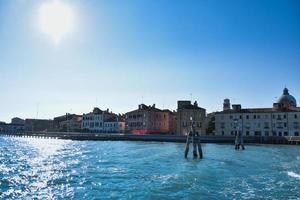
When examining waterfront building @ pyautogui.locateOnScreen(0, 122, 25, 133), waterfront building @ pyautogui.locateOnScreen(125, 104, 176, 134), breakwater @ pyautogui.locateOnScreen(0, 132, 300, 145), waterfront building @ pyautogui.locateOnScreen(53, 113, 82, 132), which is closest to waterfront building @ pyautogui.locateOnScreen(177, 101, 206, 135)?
waterfront building @ pyautogui.locateOnScreen(125, 104, 176, 134)

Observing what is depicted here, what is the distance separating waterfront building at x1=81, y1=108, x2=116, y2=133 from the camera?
119312mm

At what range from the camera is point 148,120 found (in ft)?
332

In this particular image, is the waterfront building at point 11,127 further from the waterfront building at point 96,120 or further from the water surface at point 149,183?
the water surface at point 149,183

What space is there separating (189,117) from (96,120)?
130 ft

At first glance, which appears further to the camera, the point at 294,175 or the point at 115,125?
the point at 115,125

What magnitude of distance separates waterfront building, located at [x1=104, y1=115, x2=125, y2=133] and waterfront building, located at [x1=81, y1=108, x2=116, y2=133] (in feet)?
5.27

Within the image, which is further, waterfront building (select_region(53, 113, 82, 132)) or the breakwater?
waterfront building (select_region(53, 113, 82, 132))

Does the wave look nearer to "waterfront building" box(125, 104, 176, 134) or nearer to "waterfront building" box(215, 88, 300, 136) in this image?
"waterfront building" box(215, 88, 300, 136)

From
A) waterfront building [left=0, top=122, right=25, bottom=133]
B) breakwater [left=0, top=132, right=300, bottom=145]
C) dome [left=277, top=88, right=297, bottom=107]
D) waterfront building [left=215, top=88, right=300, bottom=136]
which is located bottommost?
breakwater [left=0, top=132, right=300, bottom=145]

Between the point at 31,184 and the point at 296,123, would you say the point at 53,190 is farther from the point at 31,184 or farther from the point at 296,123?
the point at 296,123

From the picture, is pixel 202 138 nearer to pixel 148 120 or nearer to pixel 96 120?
pixel 148 120

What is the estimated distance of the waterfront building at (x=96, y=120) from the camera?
119 metres

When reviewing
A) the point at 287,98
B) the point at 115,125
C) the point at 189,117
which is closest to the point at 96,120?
the point at 115,125

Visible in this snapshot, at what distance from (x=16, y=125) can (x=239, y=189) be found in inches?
6873
